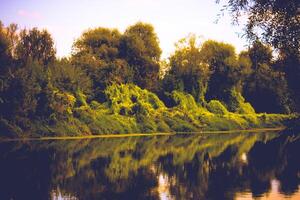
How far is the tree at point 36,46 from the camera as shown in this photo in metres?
59.7

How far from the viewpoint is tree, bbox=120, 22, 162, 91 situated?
255 feet

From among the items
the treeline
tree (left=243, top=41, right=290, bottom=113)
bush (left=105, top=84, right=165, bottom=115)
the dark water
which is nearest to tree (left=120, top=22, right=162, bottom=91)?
the treeline

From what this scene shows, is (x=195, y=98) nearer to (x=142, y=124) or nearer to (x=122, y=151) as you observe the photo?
(x=142, y=124)

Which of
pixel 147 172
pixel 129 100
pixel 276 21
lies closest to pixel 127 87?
pixel 129 100

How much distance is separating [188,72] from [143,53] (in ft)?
23.7

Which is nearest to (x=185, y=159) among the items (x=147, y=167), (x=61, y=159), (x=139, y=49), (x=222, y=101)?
(x=147, y=167)

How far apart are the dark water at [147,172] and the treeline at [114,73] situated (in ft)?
34.7

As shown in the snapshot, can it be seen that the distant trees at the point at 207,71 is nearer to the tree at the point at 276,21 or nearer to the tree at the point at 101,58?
the tree at the point at 101,58

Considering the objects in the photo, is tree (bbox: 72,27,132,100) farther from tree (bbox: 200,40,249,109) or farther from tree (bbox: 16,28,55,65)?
tree (bbox: 200,40,249,109)

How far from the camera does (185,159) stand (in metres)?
36.2

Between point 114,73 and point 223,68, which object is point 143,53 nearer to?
point 114,73

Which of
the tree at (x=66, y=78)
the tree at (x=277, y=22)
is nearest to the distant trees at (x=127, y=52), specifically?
the tree at (x=66, y=78)

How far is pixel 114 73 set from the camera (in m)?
71.0

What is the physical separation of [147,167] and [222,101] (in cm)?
5543
